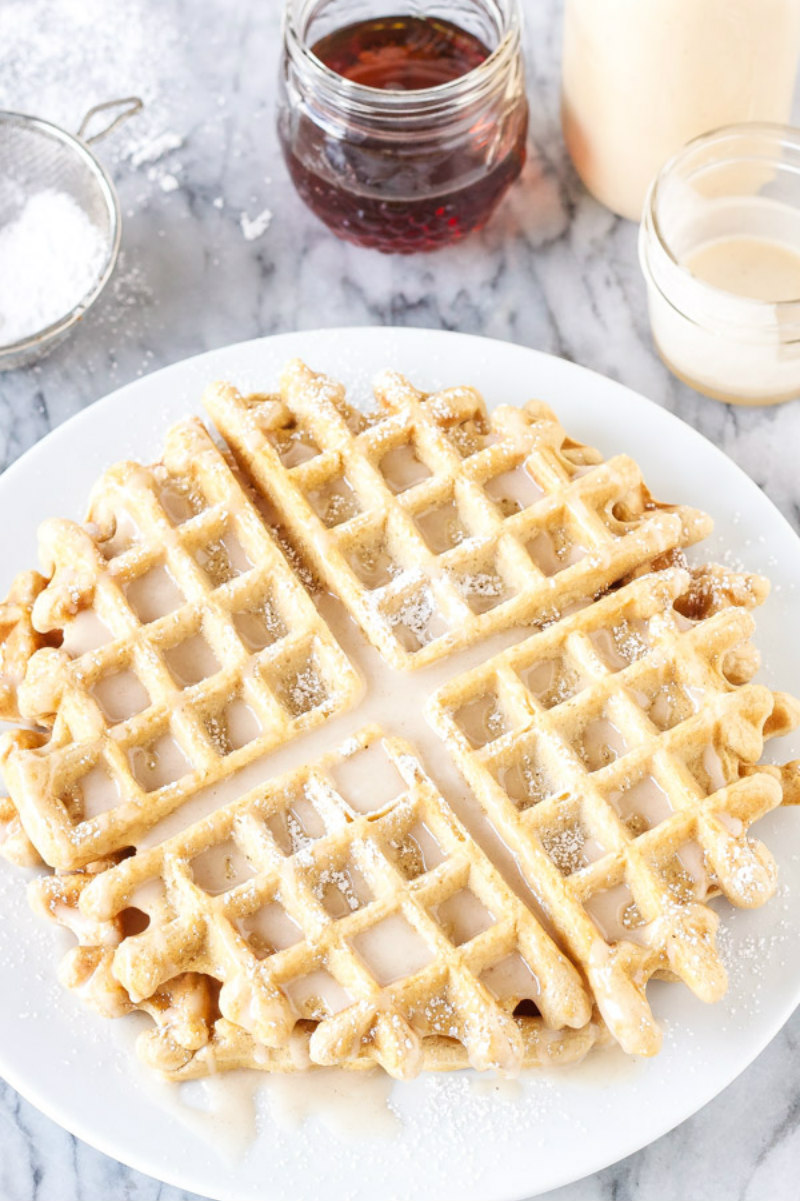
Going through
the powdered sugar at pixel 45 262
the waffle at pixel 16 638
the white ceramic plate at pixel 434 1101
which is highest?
the powdered sugar at pixel 45 262

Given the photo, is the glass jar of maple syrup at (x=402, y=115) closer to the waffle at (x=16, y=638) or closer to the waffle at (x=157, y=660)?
the waffle at (x=157, y=660)

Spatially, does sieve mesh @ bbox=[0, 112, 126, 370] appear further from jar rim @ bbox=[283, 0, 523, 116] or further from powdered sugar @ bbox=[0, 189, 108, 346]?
jar rim @ bbox=[283, 0, 523, 116]

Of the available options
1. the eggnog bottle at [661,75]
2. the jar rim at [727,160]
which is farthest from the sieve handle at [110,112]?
the jar rim at [727,160]

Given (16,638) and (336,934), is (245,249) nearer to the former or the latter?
(16,638)

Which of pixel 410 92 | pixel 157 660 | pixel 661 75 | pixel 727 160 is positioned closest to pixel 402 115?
pixel 410 92

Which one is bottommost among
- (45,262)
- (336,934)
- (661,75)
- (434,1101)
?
(434,1101)

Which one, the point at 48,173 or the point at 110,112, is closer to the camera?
the point at 48,173

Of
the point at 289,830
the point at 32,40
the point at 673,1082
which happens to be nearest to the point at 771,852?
the point at 673,1082
